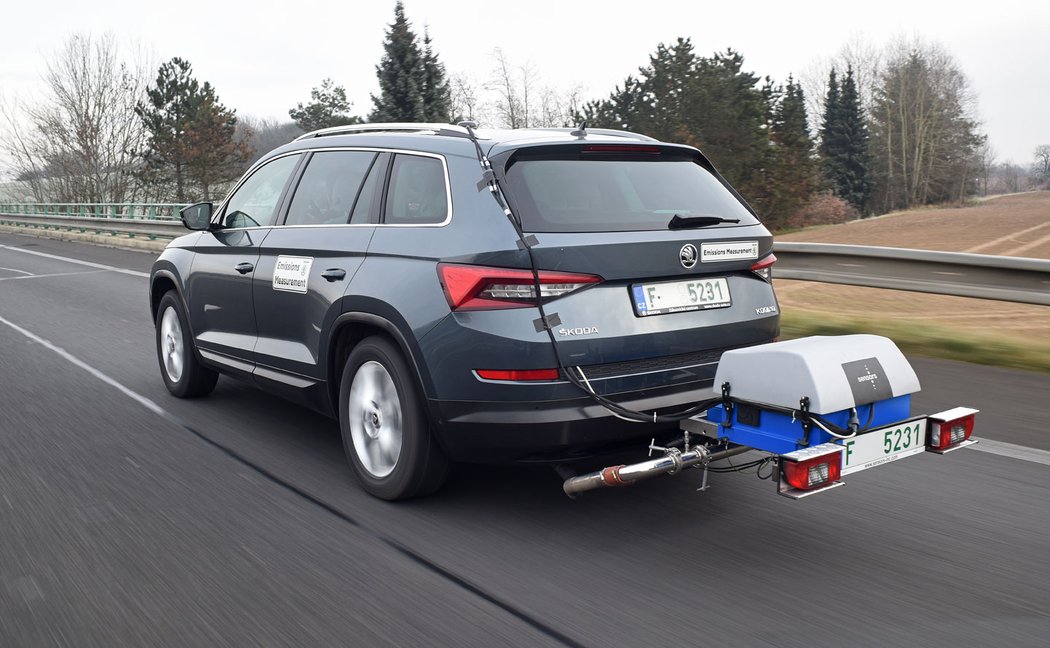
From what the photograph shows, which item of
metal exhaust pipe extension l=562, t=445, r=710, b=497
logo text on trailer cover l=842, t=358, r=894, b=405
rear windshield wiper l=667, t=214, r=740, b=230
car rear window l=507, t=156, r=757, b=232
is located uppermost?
car rear window l=507, t=156, r=757, b=232

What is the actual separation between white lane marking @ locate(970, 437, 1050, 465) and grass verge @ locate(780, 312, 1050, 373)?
7.02ft

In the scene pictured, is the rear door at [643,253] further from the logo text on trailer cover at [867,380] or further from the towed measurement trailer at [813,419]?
the logo text on trailer cover at [867,380]

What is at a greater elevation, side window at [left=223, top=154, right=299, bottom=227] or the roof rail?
the roof rail

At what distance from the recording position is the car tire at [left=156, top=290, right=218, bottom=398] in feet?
21.9

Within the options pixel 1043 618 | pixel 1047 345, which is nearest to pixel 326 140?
pixel 1043 618

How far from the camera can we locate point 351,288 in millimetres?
4586

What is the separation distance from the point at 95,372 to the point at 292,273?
3.64 metres

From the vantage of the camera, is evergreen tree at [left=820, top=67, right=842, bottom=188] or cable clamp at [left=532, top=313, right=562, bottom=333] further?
evergreen tree at [left=820, top=67, right=842, bottom=188]

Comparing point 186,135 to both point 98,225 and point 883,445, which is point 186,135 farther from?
point 883,445

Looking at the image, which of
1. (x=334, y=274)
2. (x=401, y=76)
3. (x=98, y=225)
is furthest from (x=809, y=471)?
(x=401, y=76)

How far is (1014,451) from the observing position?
5.04m

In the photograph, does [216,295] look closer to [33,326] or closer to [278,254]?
[278,254]

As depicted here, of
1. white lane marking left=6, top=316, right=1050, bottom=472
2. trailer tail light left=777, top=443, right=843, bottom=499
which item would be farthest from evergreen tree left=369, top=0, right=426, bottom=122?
trailer tail light left=777, top=443, right=843, bottom=499

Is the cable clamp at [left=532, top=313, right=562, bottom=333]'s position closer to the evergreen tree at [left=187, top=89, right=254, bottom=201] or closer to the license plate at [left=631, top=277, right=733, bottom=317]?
the license plate at [left=631, top=277, right=733, bottom=317]
